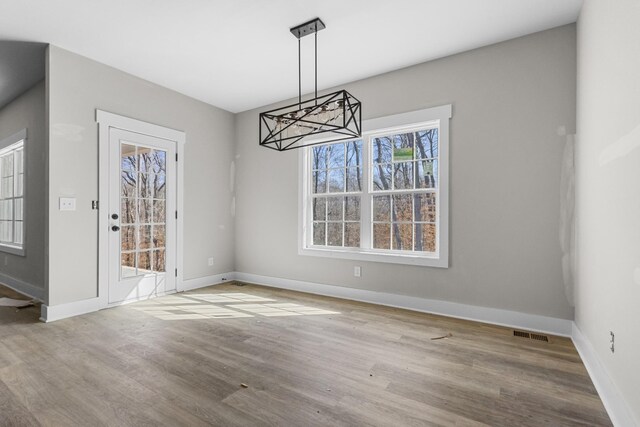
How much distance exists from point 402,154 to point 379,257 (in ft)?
4.09

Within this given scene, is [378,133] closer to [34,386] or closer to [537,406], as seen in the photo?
[537,406]

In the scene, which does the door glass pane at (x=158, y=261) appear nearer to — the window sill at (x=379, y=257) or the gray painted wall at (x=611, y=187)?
the window sill at (x=379, y=257)

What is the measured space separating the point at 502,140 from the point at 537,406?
89.2 inches

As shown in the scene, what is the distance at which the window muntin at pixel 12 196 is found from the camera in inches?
178

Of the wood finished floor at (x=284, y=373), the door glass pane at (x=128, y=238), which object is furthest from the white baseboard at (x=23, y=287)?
the door glass pane at (x=128, y=238)

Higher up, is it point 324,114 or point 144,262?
point 324,114

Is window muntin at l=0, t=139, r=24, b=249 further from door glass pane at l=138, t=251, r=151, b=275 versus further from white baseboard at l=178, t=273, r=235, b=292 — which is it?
white baseboard at l=178, t=273, r=235, b=292

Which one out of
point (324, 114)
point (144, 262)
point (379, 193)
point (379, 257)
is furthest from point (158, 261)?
point (324, 114)

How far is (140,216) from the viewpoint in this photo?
396 cm

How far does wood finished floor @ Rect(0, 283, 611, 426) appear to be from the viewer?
1.68 metres

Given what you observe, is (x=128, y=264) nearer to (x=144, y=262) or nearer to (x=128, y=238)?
(x=144, y=262)

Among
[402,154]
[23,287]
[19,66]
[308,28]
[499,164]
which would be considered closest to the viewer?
[308,28]

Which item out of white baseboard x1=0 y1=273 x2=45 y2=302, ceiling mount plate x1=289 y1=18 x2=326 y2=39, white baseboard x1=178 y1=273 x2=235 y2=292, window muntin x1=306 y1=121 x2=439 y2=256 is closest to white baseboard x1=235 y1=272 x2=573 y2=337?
window muntin x1=306 y1=121 x2=439 y2=256

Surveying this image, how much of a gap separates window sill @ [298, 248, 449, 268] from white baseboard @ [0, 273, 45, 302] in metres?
3.29
